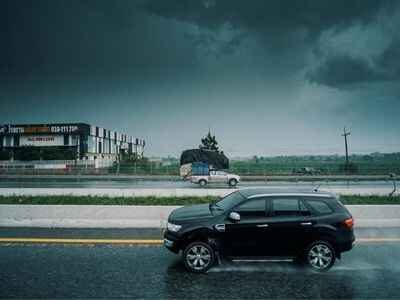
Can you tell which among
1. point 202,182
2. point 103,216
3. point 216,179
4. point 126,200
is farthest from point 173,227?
point 216,179

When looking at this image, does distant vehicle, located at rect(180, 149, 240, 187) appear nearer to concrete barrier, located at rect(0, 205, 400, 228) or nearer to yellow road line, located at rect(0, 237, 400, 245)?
concrete barrier, located at rect(0, 205, 400, 228)

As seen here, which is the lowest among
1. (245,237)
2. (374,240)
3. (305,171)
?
(374,240)

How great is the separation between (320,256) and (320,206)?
1065 mm

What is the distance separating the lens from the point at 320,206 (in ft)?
22.2

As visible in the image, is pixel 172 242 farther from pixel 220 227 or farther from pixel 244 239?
pixel 244 239

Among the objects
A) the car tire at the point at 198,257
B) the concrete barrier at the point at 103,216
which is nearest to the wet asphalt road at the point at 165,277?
the car tire at the point at 198,257

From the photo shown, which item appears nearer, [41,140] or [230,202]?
[230,202]

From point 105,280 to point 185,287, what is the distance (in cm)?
155

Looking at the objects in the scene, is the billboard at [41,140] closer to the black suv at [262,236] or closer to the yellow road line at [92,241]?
the yellow road line at [92,241]

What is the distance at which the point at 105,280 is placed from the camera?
18.9 ft

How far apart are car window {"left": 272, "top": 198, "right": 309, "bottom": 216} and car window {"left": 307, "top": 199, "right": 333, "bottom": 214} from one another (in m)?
0.19

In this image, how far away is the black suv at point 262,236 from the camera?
6402 mm

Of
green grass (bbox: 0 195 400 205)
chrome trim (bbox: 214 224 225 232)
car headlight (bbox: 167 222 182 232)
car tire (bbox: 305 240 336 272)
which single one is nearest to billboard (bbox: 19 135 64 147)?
green grass (bbox: 0 195 400 205)

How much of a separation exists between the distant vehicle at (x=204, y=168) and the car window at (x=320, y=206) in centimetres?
2096
